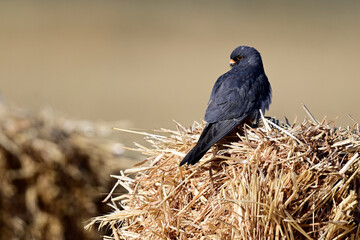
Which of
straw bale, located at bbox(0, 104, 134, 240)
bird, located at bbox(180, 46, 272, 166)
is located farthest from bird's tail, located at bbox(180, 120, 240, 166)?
straw bale, located at bbox(0, 104, 134, 240)

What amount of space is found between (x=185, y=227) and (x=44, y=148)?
9.73 feet

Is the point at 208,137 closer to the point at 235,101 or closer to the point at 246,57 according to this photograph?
the point at 235,101

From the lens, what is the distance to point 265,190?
3.07 metres

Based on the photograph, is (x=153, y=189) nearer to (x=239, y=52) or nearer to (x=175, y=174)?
(x=175, y=174)

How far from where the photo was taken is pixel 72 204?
601 centimetres

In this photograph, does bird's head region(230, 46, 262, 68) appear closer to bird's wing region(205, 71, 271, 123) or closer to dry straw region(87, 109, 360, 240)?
bird's wing region(205, 71, 271, 123)

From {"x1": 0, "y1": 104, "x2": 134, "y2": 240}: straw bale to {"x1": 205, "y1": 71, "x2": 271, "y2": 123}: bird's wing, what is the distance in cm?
241

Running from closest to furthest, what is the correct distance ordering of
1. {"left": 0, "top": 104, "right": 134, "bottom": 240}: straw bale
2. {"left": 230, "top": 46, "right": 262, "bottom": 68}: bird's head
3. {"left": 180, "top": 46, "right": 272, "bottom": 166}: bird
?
1. {"left": 180, "top": 46, "right": 272, "bottom": 166}: bird
2. {"left": 230, "top": 46, "right": 262, "bottom": 68}: bird's head
3. {"left": 0, "top": 104, "right": 134, "bottom": 240}: straw bale

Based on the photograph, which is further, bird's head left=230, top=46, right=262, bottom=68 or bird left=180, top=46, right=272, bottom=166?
bird's head left=230, top=46, right=262, bottom=68

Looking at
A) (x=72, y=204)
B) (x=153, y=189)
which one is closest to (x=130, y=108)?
(x=72, y=204)

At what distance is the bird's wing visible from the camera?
12.3ft

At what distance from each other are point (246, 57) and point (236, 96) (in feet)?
2.33

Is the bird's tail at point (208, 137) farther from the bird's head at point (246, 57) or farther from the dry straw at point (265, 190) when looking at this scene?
the bird's head at point (246, 57)

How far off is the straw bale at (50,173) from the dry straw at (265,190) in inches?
99.9
